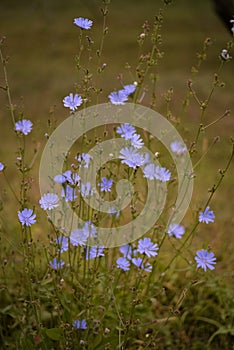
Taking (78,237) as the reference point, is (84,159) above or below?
above

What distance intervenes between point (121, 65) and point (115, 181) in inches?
101

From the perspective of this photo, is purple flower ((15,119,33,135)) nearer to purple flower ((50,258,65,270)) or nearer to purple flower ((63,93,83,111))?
purple flower ((63,93,83,111))

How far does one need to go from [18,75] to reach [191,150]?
276 cm

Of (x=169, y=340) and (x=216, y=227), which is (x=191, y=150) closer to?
(x=169, y=340)

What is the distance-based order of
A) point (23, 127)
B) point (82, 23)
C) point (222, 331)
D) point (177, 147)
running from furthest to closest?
point (177, 147)
point (222, 331)
point (23, 127)
point (82, 23)

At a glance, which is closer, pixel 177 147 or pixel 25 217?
pixel 25 217

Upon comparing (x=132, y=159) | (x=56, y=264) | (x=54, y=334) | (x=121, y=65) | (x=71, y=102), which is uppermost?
(x=121, y=65)

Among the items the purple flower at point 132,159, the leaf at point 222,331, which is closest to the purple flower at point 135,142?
the purple flower at point 132,159

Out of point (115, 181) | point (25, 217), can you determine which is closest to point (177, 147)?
point (115, 181)

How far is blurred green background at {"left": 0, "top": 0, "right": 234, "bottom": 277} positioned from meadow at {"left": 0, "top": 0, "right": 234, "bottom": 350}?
1cm

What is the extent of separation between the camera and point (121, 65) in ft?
12.1

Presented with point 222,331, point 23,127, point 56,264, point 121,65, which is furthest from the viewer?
point 121,65

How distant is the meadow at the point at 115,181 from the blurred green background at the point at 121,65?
10 mm

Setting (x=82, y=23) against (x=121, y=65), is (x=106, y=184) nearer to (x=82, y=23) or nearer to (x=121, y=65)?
(x=82, y=23)
